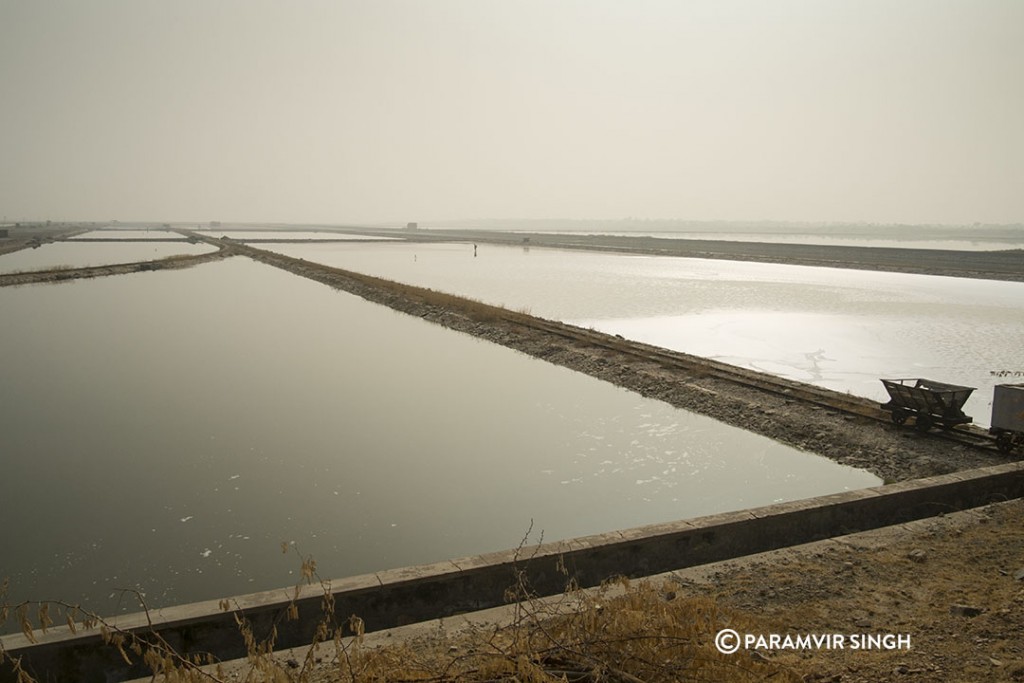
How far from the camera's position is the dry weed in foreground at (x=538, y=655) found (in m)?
4.26

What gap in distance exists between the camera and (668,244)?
327ft

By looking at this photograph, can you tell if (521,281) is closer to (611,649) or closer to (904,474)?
(904,474)

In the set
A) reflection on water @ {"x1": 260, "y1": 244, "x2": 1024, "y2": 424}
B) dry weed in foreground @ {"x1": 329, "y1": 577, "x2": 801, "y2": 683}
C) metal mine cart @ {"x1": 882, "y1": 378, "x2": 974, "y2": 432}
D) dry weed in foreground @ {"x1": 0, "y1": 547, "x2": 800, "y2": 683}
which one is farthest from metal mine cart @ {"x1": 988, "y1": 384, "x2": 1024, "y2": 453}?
dry weed in foreground @ {"x1": 329, "y1": 577, "x2": 801, "y2": 683}

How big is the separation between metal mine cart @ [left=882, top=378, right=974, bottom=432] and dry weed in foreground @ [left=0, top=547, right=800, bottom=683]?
8.26 metres

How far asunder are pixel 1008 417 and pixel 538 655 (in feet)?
31.2

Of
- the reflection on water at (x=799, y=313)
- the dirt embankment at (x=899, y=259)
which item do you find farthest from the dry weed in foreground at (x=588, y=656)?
the dirt embankment at (x=899, y=259)

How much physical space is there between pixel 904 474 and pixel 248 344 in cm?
1765

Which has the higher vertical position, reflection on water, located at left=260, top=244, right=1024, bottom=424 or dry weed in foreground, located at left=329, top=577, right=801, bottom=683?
dry weed in foreground, located at left=329, top=577, right=801, bottom=683

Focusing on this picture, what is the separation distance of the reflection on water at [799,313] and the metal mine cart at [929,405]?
1.84 m

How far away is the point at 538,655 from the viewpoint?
4.50 meters

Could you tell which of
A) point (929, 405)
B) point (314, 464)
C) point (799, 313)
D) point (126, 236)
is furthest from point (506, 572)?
point (126, 236)

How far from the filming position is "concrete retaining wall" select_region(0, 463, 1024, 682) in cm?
520

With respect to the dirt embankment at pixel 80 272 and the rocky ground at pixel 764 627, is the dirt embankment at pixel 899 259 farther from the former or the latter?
the dirt embankment at pixel 80 272

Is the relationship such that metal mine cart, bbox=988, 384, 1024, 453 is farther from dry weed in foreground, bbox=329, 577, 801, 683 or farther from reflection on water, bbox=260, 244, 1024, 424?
dry weed in foreground, bbox=329, 577, 801, 683
